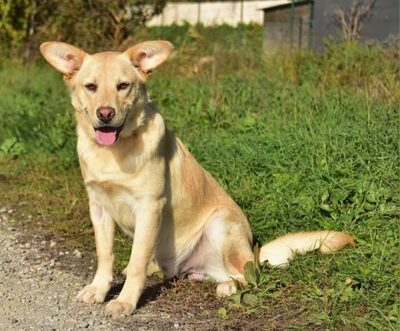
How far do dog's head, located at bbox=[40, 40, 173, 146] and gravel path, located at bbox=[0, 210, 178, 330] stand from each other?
95 centimetres

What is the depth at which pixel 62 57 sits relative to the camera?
3760 mm

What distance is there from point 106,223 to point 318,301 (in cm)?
131

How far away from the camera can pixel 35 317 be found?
3.37 m

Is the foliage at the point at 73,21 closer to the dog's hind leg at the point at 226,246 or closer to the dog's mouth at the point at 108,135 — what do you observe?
the dog's hind leg at the point at 226,246

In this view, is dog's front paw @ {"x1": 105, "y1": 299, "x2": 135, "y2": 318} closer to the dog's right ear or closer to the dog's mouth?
the dog's mouth

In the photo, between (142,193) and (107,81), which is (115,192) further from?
(107,81)

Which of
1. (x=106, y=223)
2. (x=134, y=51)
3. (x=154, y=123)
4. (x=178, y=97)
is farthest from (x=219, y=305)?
(x=178, y=97)

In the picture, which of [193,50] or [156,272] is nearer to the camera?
[156,272]

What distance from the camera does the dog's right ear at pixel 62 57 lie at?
3.71 metres

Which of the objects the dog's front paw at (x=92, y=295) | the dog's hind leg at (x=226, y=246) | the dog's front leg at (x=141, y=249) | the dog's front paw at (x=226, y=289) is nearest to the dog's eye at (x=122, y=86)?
the dog's front leg at (x=141, y=249)

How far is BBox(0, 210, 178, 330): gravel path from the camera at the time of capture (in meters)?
3.32

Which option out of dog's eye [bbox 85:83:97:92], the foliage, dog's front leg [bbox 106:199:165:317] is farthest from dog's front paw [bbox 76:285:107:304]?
the foliage

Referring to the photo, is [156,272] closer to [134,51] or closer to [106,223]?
[106,223]

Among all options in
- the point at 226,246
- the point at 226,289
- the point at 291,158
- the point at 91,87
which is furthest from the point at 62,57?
the point at 291,158
